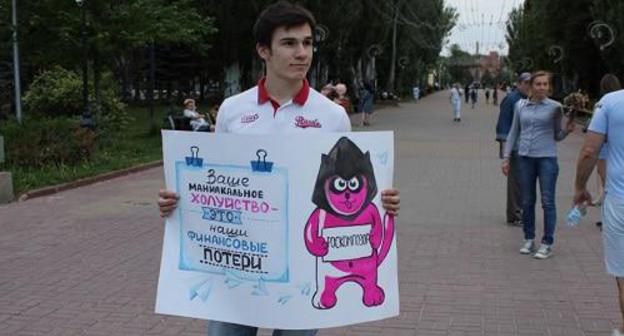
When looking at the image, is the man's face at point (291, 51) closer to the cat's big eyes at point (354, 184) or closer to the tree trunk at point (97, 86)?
the cat's big eyes at point (354, 184)

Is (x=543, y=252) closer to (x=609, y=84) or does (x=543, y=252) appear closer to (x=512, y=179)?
(x=512, y=179)

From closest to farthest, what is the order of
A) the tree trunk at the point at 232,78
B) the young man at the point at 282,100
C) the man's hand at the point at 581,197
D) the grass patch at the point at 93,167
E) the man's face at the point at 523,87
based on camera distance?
the young man at the point at 282,100, the man's hand at the point at 581,197, the man's face at the point at 523,87, the grass patch at the point at 93,167, the tree trunk at the point at 232,78

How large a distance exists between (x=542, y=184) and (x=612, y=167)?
291 centimetres

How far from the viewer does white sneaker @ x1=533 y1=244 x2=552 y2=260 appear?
746 centimetres

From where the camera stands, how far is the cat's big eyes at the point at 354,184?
9.57ft

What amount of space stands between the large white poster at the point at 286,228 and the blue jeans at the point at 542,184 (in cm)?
472

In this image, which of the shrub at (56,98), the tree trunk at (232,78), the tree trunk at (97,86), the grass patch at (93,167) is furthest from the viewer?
the tree trunk at (232,78)

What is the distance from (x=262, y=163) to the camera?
2887mm

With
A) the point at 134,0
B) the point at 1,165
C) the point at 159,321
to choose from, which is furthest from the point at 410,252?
the point at 134,0

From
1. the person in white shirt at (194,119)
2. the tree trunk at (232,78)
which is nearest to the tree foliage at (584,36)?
the tree trunk at (232,78)

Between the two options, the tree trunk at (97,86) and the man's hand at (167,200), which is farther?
the tree trunk at (97,86)

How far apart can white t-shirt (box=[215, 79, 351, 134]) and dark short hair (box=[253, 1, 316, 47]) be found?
214 millimetres

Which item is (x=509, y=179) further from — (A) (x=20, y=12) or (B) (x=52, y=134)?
(A) (x=20, y=12)

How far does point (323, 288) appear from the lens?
2.90 metres
